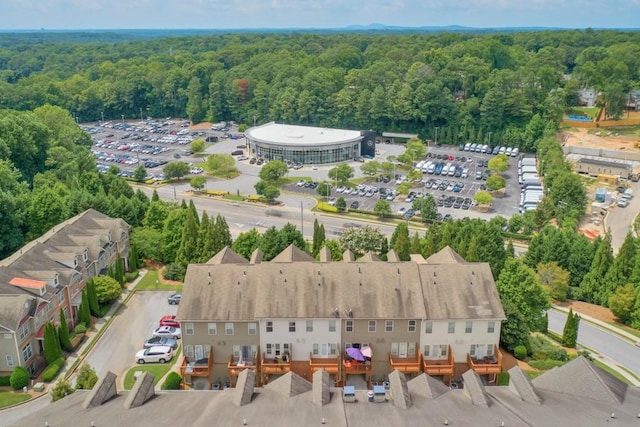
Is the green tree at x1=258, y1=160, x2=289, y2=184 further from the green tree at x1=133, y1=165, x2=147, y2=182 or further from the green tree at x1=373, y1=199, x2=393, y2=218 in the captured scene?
the green tree at x1=133, y1=165, x2=147, y2=182

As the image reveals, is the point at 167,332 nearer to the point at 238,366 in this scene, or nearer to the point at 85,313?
the point at 85,313

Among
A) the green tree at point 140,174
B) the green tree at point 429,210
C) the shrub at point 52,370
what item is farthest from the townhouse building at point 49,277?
the green tree at point 429,210

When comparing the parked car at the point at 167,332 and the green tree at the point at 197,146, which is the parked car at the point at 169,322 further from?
the green tree at the point at 197,146

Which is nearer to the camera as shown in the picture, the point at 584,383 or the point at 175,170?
the point at 584,383

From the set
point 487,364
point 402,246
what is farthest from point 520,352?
point 402,246

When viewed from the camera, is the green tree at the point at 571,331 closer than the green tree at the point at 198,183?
Yes

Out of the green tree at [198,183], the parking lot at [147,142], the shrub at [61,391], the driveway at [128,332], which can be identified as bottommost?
the parking lot at [147,142]
